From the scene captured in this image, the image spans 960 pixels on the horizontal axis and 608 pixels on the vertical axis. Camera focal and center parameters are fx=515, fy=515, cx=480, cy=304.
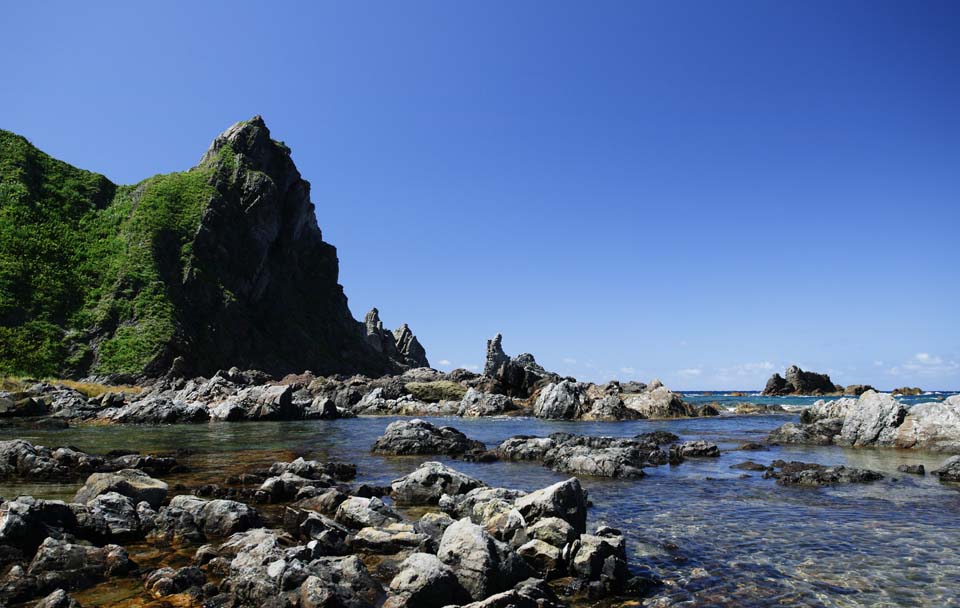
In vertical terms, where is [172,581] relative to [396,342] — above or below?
below

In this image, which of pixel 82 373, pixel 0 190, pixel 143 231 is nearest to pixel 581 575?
pixel 82 373

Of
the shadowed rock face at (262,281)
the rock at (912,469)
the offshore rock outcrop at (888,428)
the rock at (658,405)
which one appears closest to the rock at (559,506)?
the rock at (912,469)

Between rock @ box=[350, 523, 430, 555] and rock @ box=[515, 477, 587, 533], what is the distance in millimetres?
2723

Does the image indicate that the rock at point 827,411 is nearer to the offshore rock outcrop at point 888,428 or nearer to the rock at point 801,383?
the offshore rock outcrop at point 888,428

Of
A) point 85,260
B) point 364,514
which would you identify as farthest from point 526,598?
point 85,260

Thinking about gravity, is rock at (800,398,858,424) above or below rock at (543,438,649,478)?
above

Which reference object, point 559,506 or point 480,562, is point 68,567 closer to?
point 480,562

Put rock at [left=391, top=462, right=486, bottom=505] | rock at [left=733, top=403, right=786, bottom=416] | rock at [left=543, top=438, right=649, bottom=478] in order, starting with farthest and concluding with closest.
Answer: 1. rock at [left=733, top=403, right=786, bottom=416]
2. rock at [left=543, top=438, right=649, bottom=478]
3. rock at [left=391, top=462, right=486, bottom=505]

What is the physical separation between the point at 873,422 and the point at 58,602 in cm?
4378

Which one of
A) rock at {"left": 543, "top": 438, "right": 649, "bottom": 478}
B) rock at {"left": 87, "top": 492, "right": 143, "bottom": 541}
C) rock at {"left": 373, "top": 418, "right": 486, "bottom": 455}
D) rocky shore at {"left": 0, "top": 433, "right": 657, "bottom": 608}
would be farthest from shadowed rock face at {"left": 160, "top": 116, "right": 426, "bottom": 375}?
rocky shore at {"left": 0, "top": 433, "right": 657, "bottom": 608}

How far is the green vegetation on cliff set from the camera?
74.2 meters

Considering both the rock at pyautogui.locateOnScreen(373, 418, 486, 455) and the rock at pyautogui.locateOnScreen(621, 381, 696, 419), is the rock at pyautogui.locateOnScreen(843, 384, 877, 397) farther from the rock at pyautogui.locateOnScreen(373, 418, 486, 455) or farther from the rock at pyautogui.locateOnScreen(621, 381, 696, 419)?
the rock at pyautogui.locateOnScreen(373, 418, 486, 455)

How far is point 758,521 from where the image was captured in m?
15.7

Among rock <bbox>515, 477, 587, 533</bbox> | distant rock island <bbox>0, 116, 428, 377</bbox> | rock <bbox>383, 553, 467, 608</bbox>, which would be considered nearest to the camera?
rock <bbox>383, 553, 467, 608</bbox>
